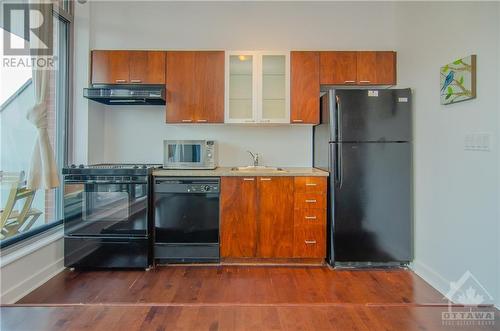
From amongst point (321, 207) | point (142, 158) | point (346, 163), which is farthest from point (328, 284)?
point (142, 158)

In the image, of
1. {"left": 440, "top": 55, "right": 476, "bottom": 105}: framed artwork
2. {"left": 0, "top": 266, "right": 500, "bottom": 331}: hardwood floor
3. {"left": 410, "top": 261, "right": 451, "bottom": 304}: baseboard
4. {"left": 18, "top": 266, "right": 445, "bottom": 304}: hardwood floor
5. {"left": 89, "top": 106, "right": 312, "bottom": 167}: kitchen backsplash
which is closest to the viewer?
{"left": 0, "top": 266, "right": 500, "bottom": 331}: hardwood floor

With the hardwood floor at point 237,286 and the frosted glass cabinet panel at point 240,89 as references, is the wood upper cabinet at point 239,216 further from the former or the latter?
the frosted glass cabinet panel at point 240,89

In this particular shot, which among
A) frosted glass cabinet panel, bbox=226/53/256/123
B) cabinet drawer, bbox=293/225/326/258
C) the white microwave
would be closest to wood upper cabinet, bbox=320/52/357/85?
frosted glass cabinet panel, bbox=226/53/256/123

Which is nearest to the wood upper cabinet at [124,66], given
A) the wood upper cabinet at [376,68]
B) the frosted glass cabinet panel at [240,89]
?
the frosted glass cabinet panel at [240,89]

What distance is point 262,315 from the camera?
202 centimetres

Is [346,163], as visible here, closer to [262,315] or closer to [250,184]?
[250,184]

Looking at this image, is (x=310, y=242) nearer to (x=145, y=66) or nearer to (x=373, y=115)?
(x=373, y=115)

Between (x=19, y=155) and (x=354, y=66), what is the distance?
3.22 m

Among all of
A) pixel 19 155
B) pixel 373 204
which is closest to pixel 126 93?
pixel 19 155

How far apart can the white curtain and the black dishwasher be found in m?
0.86

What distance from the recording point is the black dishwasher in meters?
2.83

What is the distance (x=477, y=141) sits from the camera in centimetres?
205

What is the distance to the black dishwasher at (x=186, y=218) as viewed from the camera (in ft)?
9.29

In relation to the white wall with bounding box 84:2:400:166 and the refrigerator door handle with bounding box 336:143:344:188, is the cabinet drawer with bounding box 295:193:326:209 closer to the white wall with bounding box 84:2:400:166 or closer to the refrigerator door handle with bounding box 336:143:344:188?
the refrigerator door handle with bounding box 336:143:344:188
